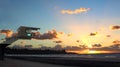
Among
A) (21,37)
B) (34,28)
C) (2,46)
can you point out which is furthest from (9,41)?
(34,28)

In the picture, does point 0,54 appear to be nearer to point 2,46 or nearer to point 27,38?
point 2,46

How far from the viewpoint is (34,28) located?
172ft

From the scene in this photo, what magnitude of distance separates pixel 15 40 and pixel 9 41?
229cm

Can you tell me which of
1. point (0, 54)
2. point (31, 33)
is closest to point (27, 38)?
point (31, 33)

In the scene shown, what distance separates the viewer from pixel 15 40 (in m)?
60.3

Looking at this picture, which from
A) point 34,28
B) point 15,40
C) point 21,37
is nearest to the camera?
point 34,28

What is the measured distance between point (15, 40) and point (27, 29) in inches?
261

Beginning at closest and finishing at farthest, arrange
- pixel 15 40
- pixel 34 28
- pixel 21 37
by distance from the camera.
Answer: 1. pixel 34 28
2. pixel 21 37
3. pixel 15 40

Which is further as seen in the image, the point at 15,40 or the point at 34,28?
the point at 15,40

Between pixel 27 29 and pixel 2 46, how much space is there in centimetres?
927

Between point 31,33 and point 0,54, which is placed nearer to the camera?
point 31,33

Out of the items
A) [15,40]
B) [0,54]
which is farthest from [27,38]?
[0,54]

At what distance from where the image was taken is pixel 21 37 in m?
56.4

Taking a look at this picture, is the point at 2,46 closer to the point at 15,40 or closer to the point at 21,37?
the point at 15,40
